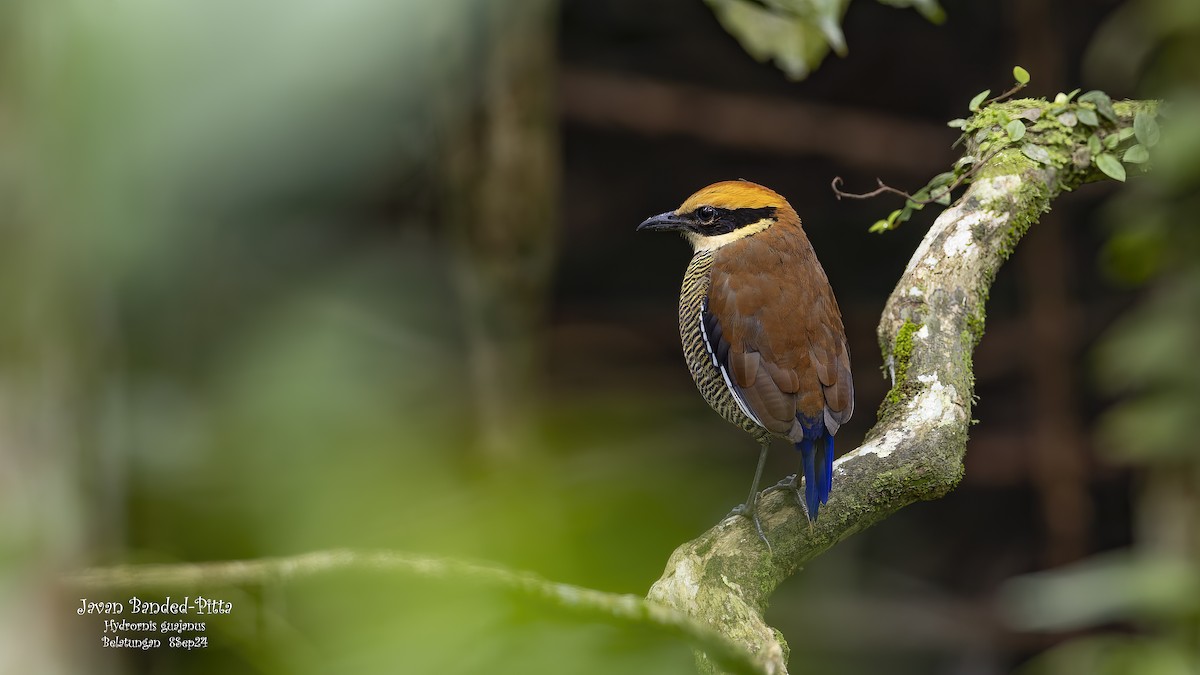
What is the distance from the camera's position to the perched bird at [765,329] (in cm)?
204

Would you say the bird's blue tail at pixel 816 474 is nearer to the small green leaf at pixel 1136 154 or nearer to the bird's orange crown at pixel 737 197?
the bird's orange crown at pixel 737 197

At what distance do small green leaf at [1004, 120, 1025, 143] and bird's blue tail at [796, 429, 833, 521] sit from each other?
71 cm

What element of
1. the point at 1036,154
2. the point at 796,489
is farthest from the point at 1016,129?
the point at 796,489

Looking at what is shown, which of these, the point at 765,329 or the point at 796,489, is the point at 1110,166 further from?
the point at 796,489

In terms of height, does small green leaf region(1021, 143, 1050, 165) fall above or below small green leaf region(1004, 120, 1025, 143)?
below

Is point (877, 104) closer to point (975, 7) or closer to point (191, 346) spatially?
point (975, 7)

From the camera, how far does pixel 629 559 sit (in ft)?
6.69

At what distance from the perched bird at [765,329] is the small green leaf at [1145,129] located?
0.66 m

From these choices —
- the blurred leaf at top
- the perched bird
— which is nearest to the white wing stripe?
the perched bird

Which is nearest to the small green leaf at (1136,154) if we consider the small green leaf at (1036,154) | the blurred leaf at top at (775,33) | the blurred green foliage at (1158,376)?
the small green leaf at (1036,154)

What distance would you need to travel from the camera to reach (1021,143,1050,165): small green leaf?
228 cm

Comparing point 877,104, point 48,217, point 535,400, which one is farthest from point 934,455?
point 877,104

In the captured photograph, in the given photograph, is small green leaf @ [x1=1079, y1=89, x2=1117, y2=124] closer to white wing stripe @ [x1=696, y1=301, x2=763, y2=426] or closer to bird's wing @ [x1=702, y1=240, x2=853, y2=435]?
bird's wing @ [x1=702, y1=240, x2=853, y2=435]

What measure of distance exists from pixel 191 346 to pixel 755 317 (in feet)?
7.75
